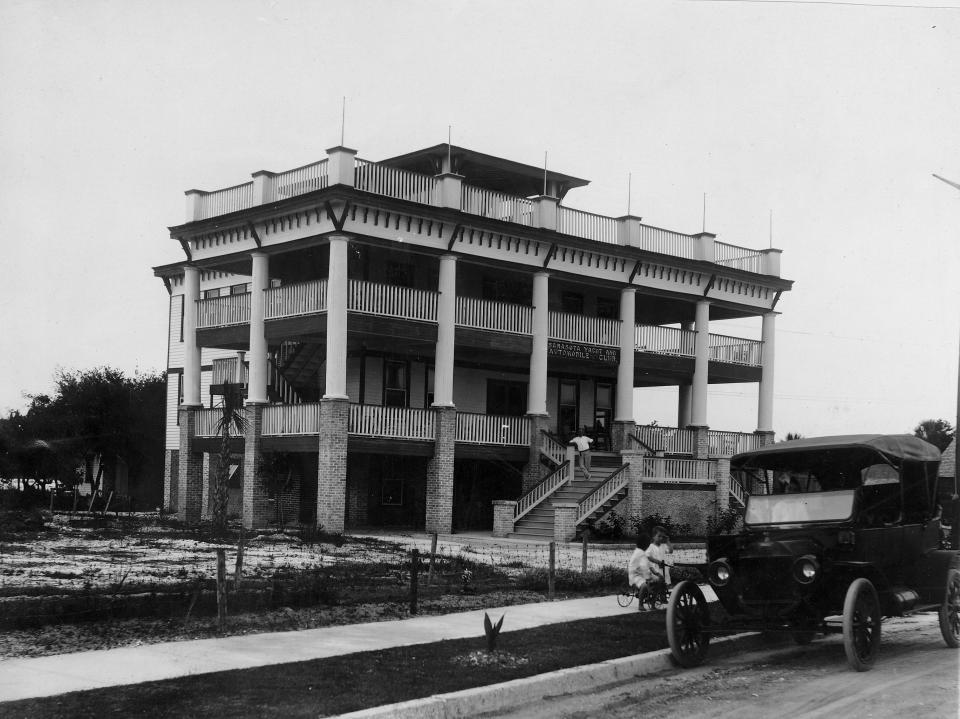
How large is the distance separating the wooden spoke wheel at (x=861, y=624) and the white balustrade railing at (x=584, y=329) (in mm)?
23550

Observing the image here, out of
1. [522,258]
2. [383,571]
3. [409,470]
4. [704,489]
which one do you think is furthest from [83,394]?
[383,571]

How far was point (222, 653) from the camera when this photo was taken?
10695 millimetres

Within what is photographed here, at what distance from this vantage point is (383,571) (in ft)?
61.7

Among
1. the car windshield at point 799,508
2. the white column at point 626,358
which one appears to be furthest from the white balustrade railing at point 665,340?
the car windshield at point 799,508

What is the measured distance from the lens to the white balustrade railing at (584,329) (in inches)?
1371

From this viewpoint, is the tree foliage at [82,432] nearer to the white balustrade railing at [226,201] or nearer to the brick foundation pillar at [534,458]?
the white balustrade railing at [226,201]

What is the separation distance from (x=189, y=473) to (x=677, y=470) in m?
15.1

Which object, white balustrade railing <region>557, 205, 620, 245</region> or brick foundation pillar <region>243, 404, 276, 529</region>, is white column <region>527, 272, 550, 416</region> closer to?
white balustrade railing <region>557, 205, 620, 245</region>

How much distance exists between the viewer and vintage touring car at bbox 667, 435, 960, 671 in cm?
1134

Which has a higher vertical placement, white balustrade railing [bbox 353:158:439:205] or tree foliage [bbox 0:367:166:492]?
white balustrade railing [bbox 353:158:439:205]

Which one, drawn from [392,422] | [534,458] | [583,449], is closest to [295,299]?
[392,422]

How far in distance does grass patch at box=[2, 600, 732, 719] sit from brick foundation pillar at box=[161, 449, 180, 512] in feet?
99.6

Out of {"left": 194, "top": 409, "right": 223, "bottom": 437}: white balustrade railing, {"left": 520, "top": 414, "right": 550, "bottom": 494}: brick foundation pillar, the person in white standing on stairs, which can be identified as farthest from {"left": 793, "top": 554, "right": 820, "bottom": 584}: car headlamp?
{"left": 194, "top": 409, "right": 223, "bottom": 437}: white balustrade railing

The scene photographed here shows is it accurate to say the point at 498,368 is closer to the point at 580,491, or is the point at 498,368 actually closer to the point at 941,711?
the point at 580,491
